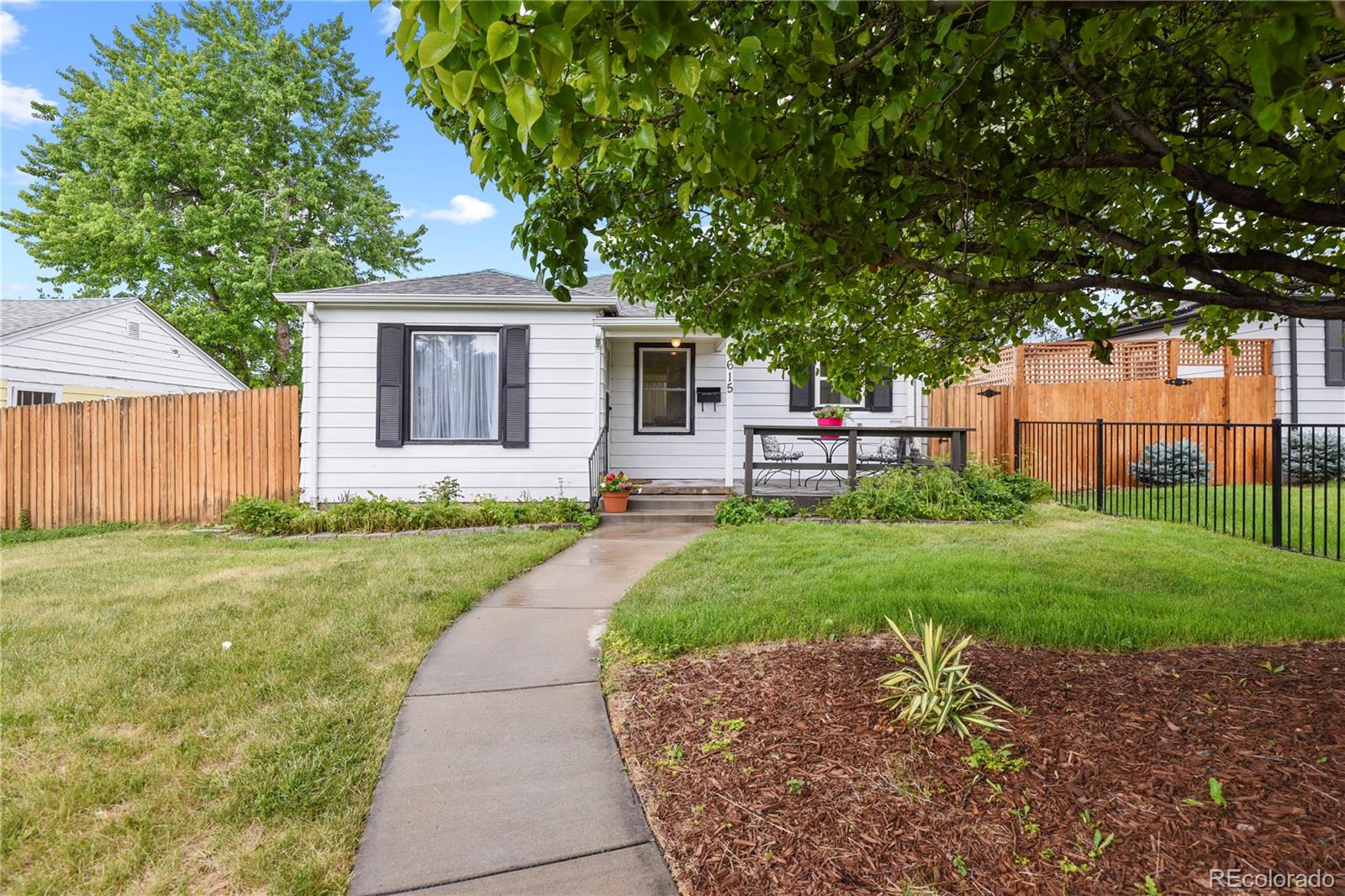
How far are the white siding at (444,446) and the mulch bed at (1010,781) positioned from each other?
631 cm

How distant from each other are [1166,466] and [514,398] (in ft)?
32.3

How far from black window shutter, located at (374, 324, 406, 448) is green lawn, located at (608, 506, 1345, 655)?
4.70 m

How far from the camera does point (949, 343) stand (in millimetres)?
4812

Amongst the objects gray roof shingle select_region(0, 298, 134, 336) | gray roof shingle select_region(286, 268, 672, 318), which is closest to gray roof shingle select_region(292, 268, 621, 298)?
gray roof shingle select_region(286, 268, 672, 318)

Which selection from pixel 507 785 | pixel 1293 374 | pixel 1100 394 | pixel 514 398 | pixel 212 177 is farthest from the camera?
pixel 212 177

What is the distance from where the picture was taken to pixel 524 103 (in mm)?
1262

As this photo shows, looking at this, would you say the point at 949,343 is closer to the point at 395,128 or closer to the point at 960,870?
the point at 960,870

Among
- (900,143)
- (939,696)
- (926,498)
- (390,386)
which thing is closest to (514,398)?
(390,386)

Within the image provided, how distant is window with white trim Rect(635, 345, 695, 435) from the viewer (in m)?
10.9

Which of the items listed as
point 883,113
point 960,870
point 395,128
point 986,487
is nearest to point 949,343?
point 883,113

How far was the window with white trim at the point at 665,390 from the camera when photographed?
35.7 ft

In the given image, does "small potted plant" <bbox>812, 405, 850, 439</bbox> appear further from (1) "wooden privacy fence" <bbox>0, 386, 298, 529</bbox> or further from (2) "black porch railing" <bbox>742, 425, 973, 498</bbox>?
(1) "wooden privacy fence" <bbox>0, 386, 298, 529</bbox>

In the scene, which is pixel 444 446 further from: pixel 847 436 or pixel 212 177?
pixel 212 177

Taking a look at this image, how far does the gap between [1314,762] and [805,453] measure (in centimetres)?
877
